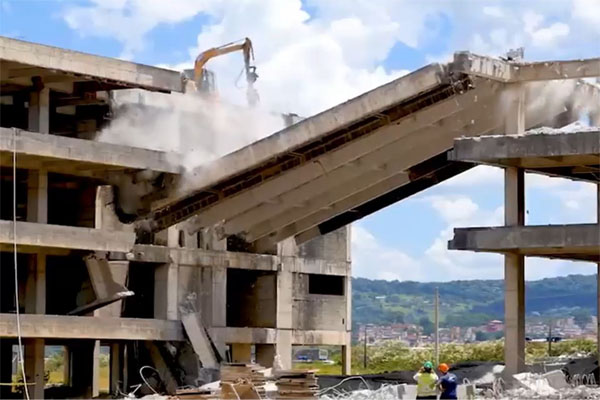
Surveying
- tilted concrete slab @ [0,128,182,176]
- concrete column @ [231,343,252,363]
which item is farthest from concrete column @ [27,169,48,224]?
concrete column @ [231,343,252,363]

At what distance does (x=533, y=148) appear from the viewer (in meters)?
35.4

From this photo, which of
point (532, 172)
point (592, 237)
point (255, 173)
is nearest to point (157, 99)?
point (255, 173)

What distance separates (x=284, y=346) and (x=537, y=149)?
1463cm

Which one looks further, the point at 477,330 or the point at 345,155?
the point at 477,330

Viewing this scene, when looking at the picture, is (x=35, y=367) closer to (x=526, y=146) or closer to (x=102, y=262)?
(x=102, y=262)

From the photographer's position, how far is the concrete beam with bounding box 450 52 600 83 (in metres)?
36.6

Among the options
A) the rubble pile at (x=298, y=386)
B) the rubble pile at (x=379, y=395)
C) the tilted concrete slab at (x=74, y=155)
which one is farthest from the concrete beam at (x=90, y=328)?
the rubble pile at (x=298, y=386)

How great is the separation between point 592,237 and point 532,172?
462cm

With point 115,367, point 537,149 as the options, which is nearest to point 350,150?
point 537,149

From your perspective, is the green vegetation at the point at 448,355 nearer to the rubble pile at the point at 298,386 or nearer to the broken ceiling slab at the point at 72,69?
the broken ceiling slab at the point at 72,69

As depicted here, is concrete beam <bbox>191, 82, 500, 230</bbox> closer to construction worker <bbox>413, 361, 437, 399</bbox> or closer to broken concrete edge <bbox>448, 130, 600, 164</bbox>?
broken concrete edge <bbox>448, 130, 600, 164</bbox>

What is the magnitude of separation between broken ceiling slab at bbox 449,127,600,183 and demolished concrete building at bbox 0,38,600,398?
0.72 m

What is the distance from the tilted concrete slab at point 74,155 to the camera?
121 feet

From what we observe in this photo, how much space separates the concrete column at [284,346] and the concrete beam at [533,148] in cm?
1239
